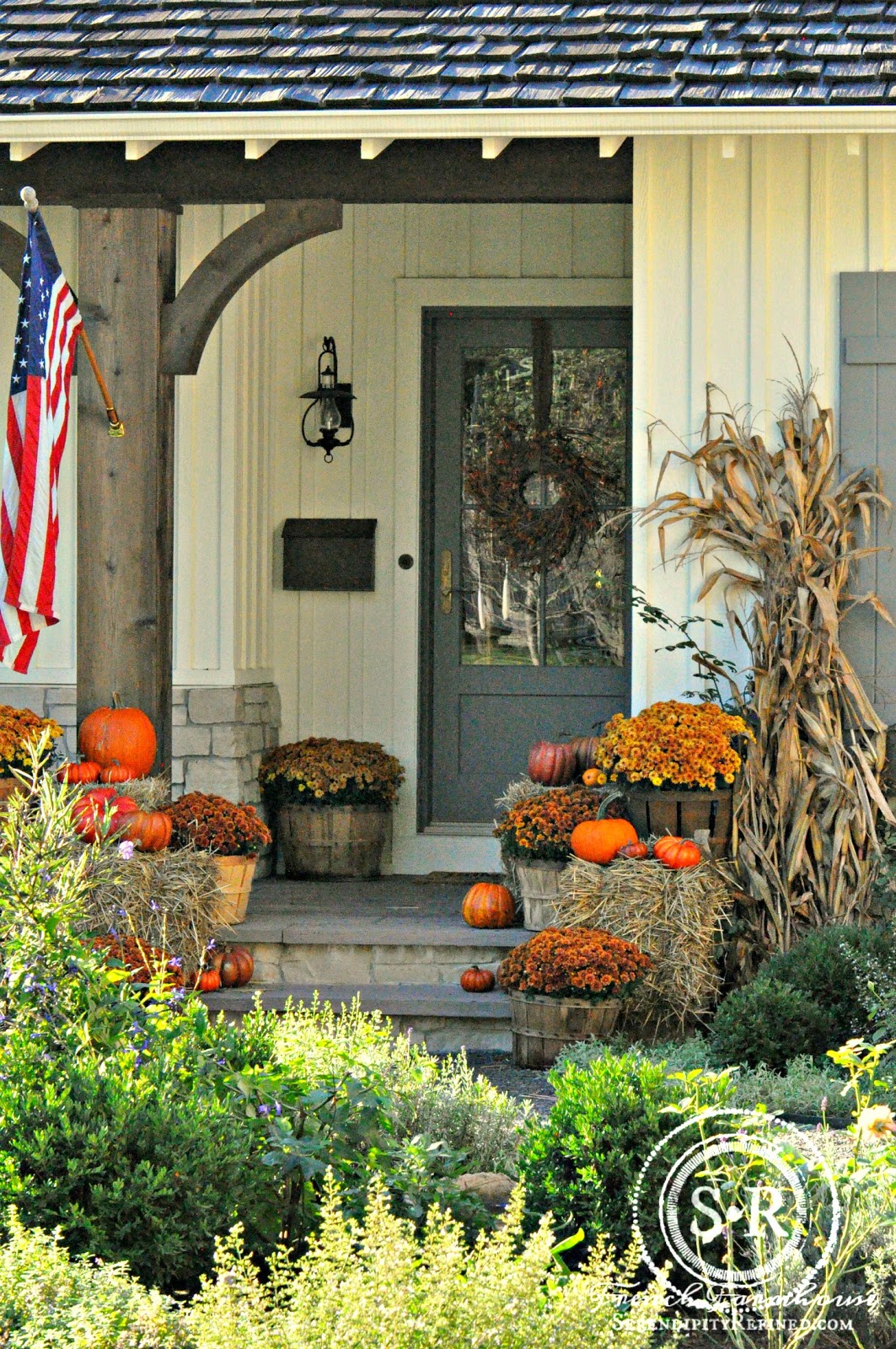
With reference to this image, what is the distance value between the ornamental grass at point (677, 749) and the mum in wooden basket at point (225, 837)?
51.9 inches

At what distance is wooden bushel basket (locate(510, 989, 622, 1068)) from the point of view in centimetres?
500

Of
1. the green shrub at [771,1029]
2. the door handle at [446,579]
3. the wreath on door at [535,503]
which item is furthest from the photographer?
the door handle at [446,579]

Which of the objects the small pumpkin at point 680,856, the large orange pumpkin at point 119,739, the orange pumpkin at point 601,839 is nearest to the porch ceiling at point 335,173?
the large orange pumpkin at point 119,739

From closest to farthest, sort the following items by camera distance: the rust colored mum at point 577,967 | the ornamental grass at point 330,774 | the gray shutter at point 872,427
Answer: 1. the rust colored mum at point 577,967
2. the gray shutter at point 872,427
3. the ornamental grass at point 330,774

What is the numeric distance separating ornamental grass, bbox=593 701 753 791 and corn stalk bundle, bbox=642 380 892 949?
151mm

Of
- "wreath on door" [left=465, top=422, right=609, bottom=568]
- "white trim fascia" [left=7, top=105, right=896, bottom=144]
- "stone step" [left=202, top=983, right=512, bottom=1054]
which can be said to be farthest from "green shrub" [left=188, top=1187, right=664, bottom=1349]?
"wreath on door" [left=465, top=422, right=609, bottom=568]

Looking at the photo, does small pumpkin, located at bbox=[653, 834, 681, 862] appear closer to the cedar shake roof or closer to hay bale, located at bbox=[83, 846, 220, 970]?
hay bale, located at bbox=[83, 846, 220, 970]

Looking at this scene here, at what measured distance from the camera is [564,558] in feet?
24.6

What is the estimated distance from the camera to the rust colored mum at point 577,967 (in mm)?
4961

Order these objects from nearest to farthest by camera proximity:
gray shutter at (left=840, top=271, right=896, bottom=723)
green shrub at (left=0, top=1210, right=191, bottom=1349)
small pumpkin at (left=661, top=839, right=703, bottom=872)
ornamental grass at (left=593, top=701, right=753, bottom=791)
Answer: green shrub at (left=0, top=1210, right=191, bottom=1349)
small pumpkin at (left=661, top=839, right=703, bottom=872)
ornamental grass at (left=593, top=701, right=753, bottom=791)
gray shutter at (left=840, top=271, right=896, bottom=723)

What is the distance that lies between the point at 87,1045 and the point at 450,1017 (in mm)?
2459

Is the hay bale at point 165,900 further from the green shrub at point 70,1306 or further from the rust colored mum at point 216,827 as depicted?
the green shrub at point 70,1306

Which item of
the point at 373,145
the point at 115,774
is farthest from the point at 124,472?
the point at 373,145

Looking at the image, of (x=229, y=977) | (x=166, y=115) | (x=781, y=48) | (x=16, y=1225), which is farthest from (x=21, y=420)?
(x=16, y=1225)
